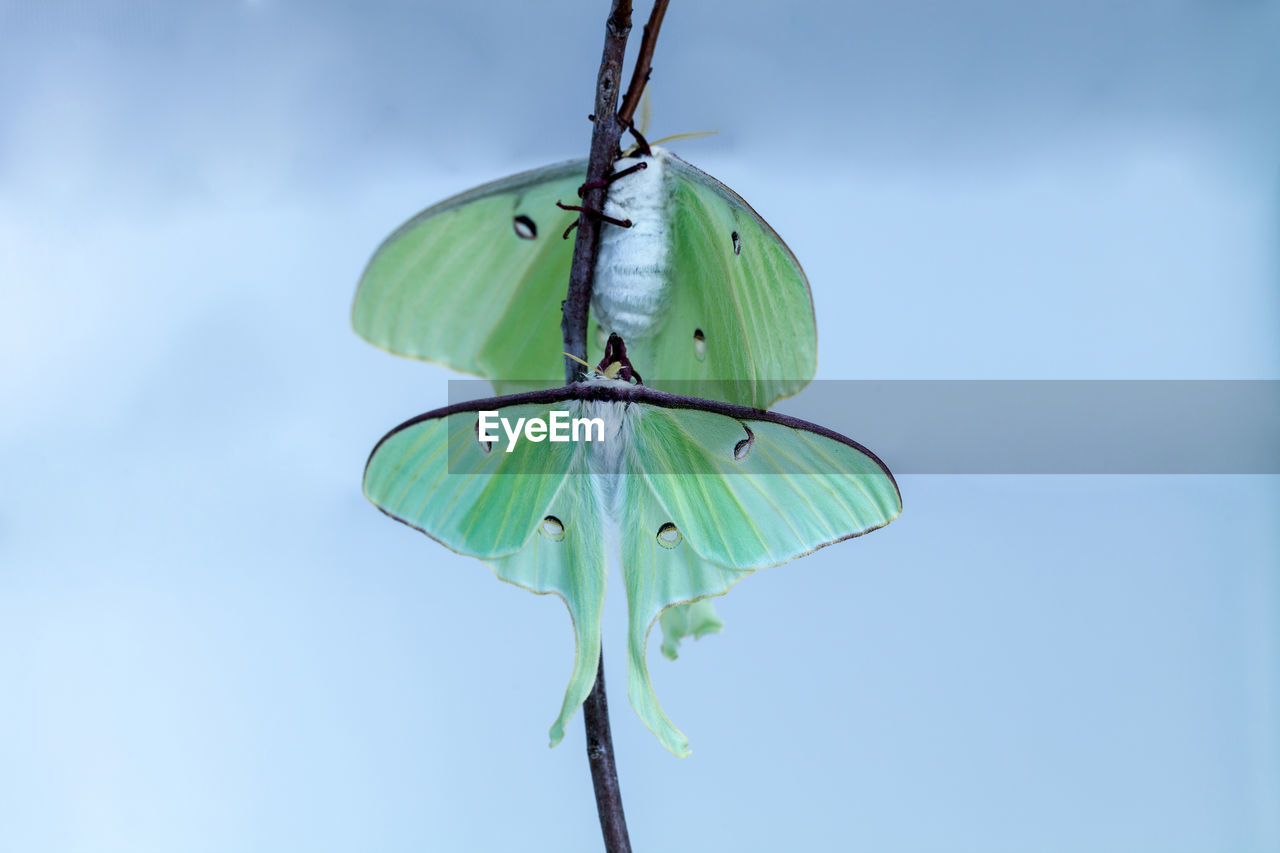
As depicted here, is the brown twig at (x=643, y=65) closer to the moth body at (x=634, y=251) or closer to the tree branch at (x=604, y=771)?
the moth body at (x=634, y=251)

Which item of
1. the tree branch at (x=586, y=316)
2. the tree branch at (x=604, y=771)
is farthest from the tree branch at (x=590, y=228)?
A: the tree branch at (x=604, y=771)

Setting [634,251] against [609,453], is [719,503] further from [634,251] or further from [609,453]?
[634,251]

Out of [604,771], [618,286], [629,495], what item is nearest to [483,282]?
[618,286]

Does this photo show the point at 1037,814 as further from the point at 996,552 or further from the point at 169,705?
the point at 169,705

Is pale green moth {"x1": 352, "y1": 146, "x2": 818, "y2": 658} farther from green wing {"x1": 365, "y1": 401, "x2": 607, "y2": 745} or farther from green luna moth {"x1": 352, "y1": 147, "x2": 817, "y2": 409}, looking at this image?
green wing {"x1": 365, "y1": 401, "x2": 607, "y2": 745}

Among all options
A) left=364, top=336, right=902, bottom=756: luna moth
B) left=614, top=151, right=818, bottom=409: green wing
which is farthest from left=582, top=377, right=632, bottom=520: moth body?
left=614, top=151, right=818, bottom=409: green wing
